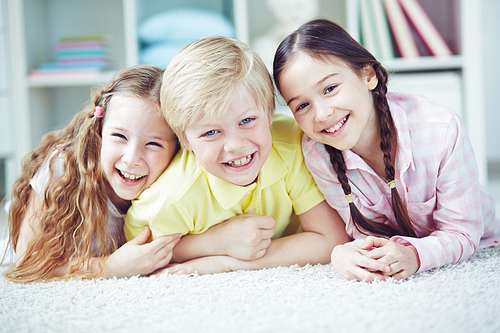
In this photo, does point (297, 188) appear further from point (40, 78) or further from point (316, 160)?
point (40, 78)

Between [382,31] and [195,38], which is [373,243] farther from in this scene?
[195,38]

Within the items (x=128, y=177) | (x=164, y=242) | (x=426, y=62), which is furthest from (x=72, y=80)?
(x=426, y=62)

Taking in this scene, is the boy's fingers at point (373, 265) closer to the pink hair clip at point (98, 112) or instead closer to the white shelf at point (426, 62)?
the pink hair clip at point (98, 112)

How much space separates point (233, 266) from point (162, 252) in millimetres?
158

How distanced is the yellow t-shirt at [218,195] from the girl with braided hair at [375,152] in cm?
5

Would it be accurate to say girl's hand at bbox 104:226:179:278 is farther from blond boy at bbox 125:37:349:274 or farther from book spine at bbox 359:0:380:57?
book spine at bbox 359:0:380:57

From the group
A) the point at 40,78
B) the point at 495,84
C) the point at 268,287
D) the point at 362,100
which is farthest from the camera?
the point at 495,84

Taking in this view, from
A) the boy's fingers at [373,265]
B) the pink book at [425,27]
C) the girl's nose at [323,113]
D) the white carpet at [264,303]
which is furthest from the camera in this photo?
the pink book at [425,27]

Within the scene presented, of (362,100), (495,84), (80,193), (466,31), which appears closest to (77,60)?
(80,193)

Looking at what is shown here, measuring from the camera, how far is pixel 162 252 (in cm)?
92

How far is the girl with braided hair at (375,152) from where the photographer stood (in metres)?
0.85

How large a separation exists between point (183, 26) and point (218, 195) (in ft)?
3.76

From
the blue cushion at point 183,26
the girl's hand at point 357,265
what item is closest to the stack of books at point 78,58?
the blue cushion at point 183,26

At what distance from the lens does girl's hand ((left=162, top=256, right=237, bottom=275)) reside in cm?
90
